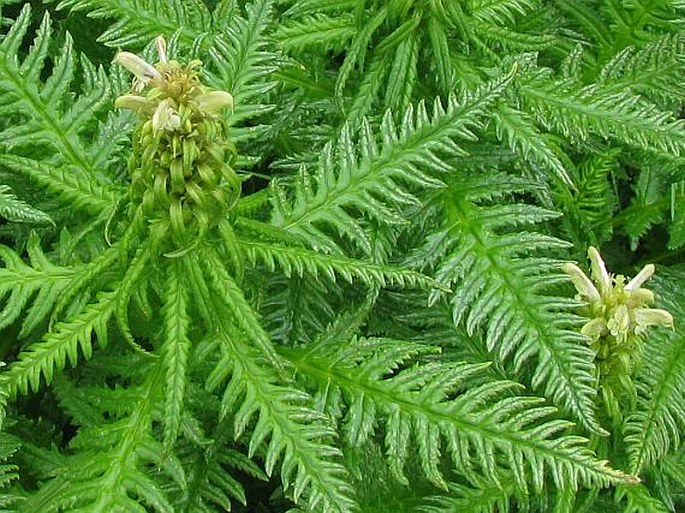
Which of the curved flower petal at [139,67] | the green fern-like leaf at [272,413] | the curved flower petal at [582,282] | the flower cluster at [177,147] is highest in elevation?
the curved flower petal at [139,67]

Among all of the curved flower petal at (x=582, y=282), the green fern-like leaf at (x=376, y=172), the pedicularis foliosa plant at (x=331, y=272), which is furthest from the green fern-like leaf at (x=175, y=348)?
the curved flower petal at (x=582, y=282)

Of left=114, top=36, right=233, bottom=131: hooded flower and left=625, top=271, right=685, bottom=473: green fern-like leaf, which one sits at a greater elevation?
left=114, top=36, right=233, bottom=131: hooded flower

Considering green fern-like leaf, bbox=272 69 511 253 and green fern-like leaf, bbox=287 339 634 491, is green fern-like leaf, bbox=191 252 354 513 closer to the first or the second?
green fern-like leaf, bbox=287 339 634 491

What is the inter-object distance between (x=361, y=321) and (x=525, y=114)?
1.55 feet

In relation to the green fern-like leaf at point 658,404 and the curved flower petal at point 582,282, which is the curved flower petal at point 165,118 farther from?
the green fern-like leaf at point 658,404

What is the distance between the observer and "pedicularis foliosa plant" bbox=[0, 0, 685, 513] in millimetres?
1353

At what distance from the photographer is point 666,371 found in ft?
5.54

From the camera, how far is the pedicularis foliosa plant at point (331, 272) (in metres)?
1.35

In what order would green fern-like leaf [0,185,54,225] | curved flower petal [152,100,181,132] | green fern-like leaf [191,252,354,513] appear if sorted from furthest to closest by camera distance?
green fern-like leaf [0,185,54,225], green fern-like leaf [191,252,354,513], curved flower petal [152,100,181,132]

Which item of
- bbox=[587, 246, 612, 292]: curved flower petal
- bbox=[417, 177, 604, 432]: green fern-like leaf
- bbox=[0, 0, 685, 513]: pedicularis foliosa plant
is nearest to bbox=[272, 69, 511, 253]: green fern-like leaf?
bbox=[0, 0, 685, 513]: pedicularis foliosa plant

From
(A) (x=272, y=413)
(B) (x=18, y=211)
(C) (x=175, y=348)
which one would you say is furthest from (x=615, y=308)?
(B) (x=18, y=211)

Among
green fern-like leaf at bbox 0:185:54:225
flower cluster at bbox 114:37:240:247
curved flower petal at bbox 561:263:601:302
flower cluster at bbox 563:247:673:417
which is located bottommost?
flower cluster at bbox 563:247:673:417

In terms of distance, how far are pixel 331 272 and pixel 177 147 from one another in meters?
0.33

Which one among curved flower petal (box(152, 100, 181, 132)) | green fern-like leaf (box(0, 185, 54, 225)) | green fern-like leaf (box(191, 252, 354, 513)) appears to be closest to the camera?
curved flower petal (box(152, 100, 181, 132))
